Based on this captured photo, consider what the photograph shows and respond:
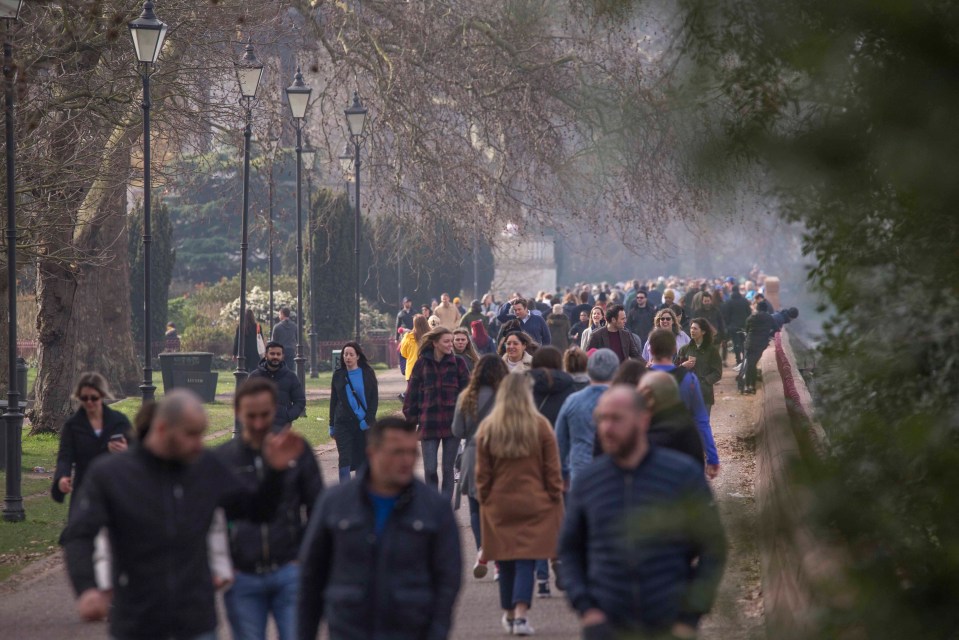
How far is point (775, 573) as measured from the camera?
1707 mm

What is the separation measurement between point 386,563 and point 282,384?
7.47m

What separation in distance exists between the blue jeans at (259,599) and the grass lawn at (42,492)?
540cm

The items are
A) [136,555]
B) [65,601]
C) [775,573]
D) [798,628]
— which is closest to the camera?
[775,573]

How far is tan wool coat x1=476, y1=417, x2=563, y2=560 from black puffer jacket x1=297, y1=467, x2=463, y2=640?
3.13m

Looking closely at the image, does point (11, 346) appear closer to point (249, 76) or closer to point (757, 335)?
point (249, 76)

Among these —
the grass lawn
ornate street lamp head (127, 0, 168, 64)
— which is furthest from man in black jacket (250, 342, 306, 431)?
ornate street lamp head (127, 0, 168, 64)

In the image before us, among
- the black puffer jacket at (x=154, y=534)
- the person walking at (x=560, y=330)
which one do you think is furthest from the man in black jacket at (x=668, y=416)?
the person walking at (x=560, y=330)

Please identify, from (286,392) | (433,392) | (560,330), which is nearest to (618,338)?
(433,392)

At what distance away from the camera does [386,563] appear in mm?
4992

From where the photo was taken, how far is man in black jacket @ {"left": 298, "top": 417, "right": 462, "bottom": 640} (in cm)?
500

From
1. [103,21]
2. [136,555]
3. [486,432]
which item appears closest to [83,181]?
[103,21]

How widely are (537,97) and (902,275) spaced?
2353 cm

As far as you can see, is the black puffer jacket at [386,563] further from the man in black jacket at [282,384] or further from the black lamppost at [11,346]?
the black lamppost at [11,346]

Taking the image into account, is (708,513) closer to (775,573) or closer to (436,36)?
(775,573)
